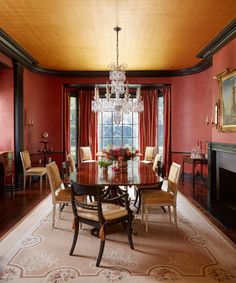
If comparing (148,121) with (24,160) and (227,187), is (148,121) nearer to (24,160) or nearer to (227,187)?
(227,187)

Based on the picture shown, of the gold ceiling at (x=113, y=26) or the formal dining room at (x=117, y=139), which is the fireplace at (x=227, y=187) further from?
the gold ceiling at (x=113, y=26)

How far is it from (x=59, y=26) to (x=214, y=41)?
2843mm

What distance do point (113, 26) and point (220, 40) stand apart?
6.52ft

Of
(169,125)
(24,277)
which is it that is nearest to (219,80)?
(169,125)

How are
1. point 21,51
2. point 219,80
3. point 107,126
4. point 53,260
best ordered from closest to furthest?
point 53,260 < point 219,80 < point 21,51 < point 107,126

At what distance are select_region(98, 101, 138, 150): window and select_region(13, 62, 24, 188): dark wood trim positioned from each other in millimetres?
2861

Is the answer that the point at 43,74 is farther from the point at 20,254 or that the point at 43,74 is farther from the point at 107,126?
the point at 20,254

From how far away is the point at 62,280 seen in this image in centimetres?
244

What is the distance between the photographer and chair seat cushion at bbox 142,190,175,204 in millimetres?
3672

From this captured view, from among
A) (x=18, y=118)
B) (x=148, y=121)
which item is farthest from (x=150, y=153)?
(x=18, y=118)

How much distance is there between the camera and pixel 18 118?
6.02m

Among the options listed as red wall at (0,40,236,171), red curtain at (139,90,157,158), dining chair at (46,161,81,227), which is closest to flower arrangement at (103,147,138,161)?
dining chair at (46,161,81,227)

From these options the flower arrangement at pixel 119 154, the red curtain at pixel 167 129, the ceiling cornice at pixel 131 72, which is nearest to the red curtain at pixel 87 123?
the ceiling cornice at pixel 131 72

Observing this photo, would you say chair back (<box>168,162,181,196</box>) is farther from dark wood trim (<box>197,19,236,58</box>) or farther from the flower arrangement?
dark wood trim (<box>197,19,236,58</box>)
